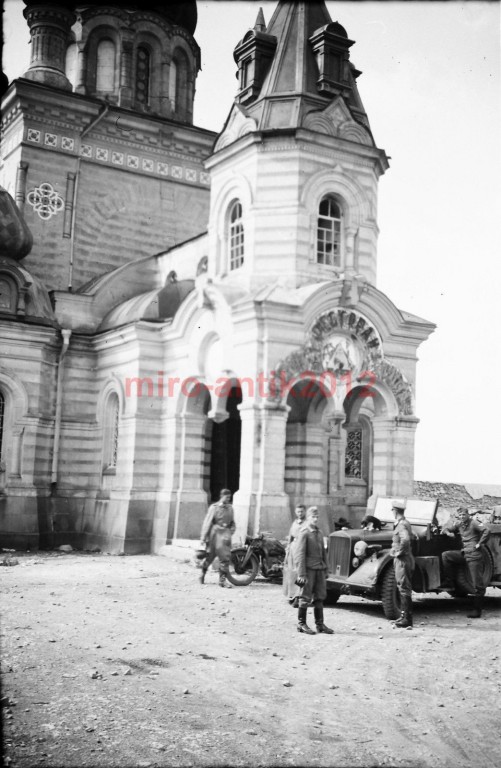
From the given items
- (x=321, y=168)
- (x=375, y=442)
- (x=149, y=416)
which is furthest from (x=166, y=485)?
(x=321, y=168)

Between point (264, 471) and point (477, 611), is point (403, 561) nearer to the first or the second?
point (477, 611)

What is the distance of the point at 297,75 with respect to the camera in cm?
2102

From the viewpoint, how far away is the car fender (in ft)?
41.7

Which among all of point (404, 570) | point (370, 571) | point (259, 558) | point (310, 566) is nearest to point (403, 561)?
point (404, 570)

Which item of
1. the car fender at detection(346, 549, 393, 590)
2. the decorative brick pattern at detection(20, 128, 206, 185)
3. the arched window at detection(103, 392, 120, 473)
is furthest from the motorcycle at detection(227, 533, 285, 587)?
the decorative brick pattern at detection(20, 128, 206, 185)

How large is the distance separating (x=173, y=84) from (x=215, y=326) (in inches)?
A: 529

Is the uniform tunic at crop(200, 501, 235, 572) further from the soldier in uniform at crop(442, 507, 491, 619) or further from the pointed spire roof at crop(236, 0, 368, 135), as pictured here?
the pointed spire roof at crop(236, 0, 368, 135)

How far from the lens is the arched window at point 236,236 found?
21125mm

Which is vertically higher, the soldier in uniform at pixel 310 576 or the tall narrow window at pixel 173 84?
the tall narrow window at pixel 173 84

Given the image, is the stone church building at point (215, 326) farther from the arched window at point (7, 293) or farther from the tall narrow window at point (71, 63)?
the tall narrow window at point (71, 63)

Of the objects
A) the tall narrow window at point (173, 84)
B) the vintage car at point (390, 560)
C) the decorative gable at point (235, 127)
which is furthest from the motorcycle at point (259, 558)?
the tall narrow window at point (173, 84)

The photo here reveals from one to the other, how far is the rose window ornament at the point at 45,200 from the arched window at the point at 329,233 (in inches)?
363

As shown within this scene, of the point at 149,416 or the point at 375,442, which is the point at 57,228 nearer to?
the point at 149,416

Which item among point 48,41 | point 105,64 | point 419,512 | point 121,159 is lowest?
point 419,512
